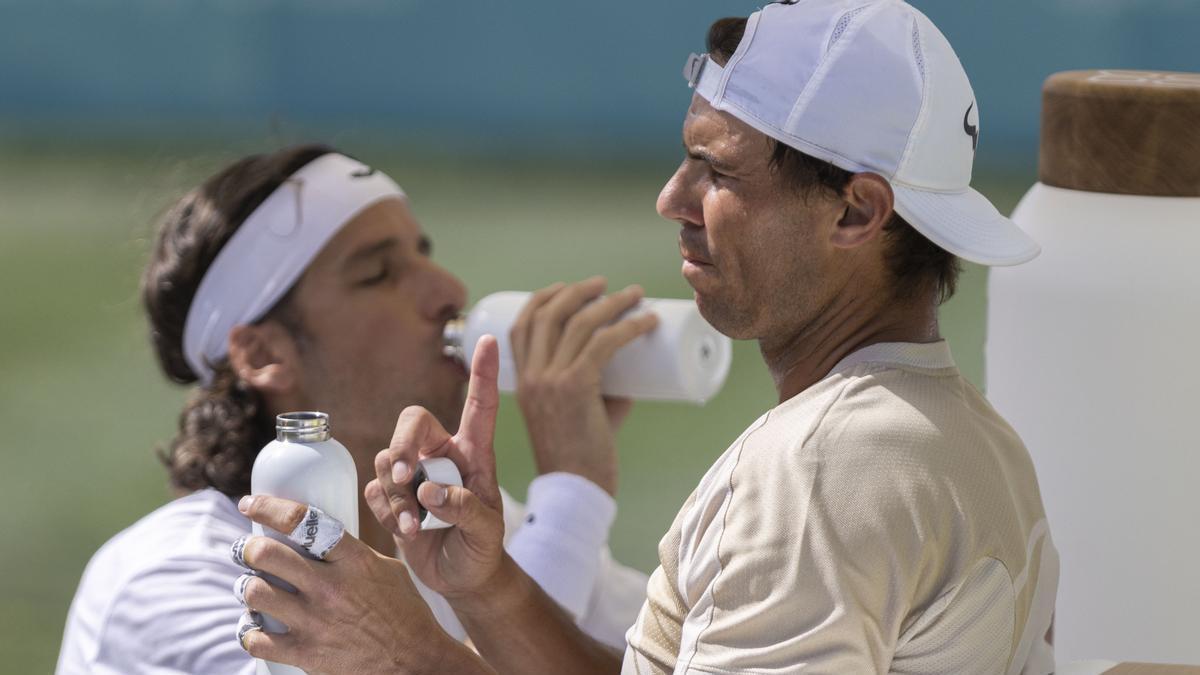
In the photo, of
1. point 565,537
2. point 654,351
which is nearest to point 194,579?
point 565,537

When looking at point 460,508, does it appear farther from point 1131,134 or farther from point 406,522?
point 1131,134

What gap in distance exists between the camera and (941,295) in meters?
2.09

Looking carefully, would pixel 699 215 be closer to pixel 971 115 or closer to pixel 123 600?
pixel 971 115

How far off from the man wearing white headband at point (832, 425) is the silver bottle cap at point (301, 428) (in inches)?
3.2

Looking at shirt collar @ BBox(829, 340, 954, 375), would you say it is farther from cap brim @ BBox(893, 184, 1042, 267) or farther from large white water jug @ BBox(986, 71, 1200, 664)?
large white water jug @ BBox(986, 71, 1200, 664)

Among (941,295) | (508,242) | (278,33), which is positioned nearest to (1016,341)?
(941,295)

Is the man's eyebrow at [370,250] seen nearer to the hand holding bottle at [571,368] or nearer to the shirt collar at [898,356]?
the hand holding bottle at [571,368]

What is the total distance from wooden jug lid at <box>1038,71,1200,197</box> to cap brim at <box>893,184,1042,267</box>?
25.7 inches

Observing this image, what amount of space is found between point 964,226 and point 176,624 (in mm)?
1444

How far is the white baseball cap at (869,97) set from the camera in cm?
189

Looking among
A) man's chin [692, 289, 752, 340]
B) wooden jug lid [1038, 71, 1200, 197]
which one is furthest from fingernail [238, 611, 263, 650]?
wooden jug lid [1038, 71, 1200, 197]

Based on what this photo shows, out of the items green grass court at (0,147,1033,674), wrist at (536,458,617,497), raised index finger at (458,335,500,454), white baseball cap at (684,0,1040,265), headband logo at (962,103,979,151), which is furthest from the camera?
green grass court at (0,147,1033,674)

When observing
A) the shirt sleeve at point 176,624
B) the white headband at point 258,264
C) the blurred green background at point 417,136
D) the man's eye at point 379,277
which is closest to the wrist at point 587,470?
the man's eye at point 379,277

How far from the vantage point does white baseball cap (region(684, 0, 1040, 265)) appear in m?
1.89
